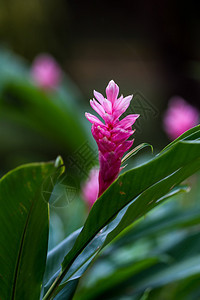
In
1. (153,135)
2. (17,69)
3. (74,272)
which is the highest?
(17,69)

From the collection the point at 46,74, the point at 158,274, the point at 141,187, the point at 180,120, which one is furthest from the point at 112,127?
the point at 46,74

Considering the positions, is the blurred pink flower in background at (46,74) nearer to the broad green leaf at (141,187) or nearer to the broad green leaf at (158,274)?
the broad green leaf at (158,274)

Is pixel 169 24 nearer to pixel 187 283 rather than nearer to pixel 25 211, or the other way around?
pixel 187 283

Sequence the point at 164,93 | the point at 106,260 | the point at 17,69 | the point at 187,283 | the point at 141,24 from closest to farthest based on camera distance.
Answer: the point at 187,283, the point at 106,260, the point at 17,69, the point at 164,93, the point at 141,24

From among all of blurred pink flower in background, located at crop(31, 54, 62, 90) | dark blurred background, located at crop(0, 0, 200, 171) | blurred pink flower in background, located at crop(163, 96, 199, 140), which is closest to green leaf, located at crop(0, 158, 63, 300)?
blurred pink flower in background, located at crop(163, 96, 199, 140)

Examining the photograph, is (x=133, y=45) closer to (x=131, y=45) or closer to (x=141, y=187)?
(x=131, y=45)

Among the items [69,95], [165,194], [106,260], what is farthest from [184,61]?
[165,194]

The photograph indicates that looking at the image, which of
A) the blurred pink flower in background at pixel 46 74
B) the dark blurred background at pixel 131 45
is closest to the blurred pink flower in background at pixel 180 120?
the blurred pink flower in background at pixel 46 74
